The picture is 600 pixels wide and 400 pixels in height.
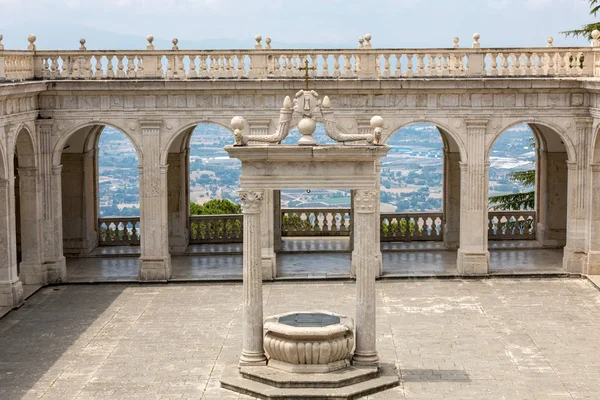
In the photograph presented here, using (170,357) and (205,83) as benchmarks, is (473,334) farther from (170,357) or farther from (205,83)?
(205,83)

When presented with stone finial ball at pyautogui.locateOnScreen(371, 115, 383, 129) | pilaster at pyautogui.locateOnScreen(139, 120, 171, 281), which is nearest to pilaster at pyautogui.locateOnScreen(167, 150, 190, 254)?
pilaster at pyautogui.locateOnScreen(139, 120, 171, 281)

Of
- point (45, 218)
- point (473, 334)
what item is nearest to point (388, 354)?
point (473, 334)

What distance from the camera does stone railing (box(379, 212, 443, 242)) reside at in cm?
3991

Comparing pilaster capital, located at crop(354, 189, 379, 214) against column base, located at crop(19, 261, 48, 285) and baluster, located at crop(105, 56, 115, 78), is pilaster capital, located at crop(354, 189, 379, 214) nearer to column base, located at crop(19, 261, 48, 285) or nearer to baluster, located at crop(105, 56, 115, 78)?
baluster, located at crop(105, 56, 115, 78)

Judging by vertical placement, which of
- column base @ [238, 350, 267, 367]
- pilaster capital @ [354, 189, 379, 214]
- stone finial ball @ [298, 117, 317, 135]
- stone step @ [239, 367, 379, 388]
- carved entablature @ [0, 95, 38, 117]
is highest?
carved entablature @ [0, 95, 38, 117]

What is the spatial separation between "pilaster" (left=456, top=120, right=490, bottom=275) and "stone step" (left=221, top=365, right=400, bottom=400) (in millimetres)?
10529

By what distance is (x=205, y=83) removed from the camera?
33562 mm

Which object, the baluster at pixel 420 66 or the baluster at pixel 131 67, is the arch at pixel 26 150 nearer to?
the baluster at pixel 131 67

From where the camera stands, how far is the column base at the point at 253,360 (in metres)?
24.2

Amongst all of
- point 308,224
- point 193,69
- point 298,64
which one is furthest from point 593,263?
point 193,69

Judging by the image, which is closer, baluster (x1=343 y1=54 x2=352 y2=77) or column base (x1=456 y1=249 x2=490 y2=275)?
baluster (x1=343 y1=54 x2=352 y2=77)

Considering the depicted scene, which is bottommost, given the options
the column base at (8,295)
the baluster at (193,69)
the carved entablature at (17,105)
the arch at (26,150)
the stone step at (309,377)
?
the stone step at (309,377)

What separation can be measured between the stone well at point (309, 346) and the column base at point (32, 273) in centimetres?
1136

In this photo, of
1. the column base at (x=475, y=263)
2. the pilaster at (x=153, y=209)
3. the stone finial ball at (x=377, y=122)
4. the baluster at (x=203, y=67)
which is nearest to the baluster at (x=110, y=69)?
the pilaster at (x=153, y=209)
